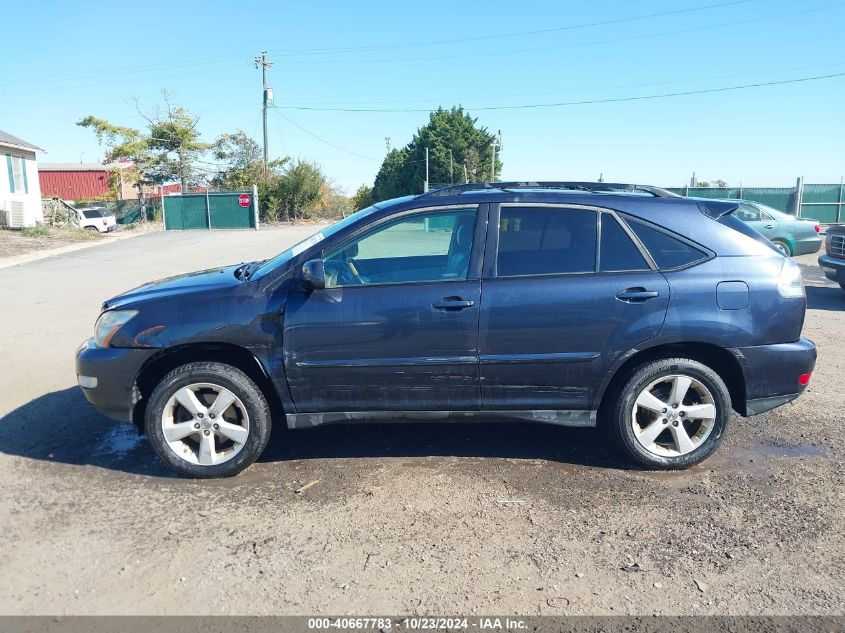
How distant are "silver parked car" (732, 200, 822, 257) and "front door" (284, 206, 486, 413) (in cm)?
1396

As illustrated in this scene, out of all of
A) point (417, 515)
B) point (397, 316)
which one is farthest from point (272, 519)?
point (397, 316)

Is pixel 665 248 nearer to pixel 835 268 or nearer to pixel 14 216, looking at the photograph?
pixel 835 268

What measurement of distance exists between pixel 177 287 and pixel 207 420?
94 centimetres

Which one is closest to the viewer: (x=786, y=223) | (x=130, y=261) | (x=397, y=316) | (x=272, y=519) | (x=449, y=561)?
(x=449, y=561)

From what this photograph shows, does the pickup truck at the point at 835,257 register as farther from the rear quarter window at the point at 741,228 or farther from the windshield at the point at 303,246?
the windshield at the point at 303,246

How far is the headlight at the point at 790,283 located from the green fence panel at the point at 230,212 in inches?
1372

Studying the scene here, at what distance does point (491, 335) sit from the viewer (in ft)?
13.9

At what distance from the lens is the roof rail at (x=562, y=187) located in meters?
4.67

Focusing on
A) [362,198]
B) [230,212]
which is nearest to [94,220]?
[230,212]

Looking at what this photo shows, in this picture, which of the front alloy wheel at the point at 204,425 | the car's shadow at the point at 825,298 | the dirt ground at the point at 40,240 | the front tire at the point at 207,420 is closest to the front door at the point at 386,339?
the front tire at the point at 207,420

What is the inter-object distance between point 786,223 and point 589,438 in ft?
45.7

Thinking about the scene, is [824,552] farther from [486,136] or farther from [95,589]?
[486,136]

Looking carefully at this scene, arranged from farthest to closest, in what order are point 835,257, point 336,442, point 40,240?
point 40,240 → point 835,257 → point 336,442

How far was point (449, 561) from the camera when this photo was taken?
340 centimetres
